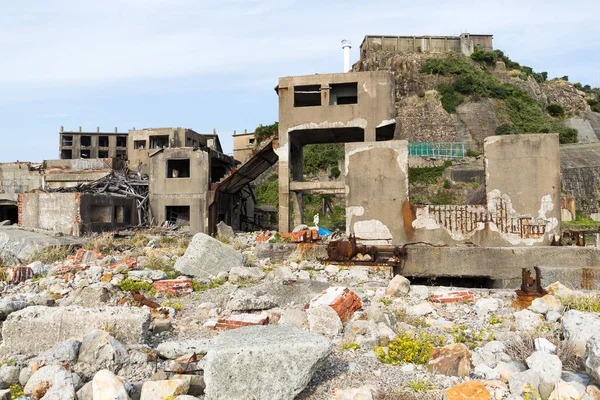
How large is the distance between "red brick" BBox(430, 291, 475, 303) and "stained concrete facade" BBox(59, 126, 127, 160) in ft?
178

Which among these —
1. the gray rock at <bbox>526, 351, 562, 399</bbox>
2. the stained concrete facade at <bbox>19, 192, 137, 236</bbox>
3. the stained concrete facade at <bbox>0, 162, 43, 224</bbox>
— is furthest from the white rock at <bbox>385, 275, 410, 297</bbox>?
the stained concrete facade at <bbox>0, 162, 43, 224</bbox>

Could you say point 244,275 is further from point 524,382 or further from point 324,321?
point 524,382

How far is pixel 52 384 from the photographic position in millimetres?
3564

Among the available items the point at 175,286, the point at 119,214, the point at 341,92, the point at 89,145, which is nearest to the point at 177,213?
the point at 119,214

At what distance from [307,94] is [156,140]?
21.3 metres

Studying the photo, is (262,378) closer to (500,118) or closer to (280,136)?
(280,136)

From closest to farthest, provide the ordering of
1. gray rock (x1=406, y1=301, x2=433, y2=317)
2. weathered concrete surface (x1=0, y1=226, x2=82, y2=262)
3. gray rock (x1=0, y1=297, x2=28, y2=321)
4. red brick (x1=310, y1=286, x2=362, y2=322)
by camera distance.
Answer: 1. red brick (x1=310, y1=286, x2=362, y2=322)
2. gray rock (x1=0, y1=297, x2=28, y2=321)
3. gray rock (x1=406, y1=301, x2=433, y2=317)
4. weathered concrete surface (x1=0, y1=226, x2=82, y2=262)

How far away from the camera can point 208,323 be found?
533 cm

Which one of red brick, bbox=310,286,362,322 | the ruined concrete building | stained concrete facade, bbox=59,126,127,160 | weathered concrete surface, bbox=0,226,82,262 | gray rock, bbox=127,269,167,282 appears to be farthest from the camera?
stained concrete facade, bbox=59,126,127,160

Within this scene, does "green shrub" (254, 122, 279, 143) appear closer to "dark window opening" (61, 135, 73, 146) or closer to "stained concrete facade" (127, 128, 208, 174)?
"stained concrete facade" (127, 128, 208, 174)

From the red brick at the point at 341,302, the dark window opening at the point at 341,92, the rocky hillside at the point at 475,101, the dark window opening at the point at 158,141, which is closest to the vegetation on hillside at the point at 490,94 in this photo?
the rocky hillside at the point at 475,101

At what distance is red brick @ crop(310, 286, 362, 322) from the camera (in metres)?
5.34

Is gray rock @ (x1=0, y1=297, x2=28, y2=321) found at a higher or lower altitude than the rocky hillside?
lower

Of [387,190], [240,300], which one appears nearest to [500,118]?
[387,190]
